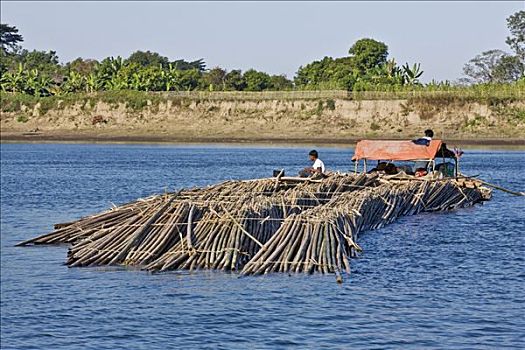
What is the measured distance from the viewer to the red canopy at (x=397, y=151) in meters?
35.3

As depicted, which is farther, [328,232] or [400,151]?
[400,151]

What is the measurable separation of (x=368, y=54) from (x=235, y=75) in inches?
597

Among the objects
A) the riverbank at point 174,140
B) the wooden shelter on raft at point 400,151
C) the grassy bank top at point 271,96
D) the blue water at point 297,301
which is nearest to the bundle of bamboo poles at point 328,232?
the blue water at point 297,301

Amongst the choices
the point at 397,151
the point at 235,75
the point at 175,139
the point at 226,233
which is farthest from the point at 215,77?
the point at 226,233

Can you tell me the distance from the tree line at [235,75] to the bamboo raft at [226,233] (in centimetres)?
6916

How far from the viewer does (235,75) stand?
383 feet

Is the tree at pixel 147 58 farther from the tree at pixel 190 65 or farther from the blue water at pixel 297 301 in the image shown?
the blue water at pixel 297 301

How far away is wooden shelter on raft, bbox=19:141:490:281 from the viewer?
66.0 ft

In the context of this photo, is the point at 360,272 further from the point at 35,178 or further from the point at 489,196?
the point at 35,178

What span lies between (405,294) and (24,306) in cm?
664

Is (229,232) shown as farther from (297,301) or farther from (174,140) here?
(174,140)

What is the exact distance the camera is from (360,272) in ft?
68.1

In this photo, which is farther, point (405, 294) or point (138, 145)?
point (138, 145)

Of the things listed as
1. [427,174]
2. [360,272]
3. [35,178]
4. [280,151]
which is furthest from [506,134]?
[360,272]
